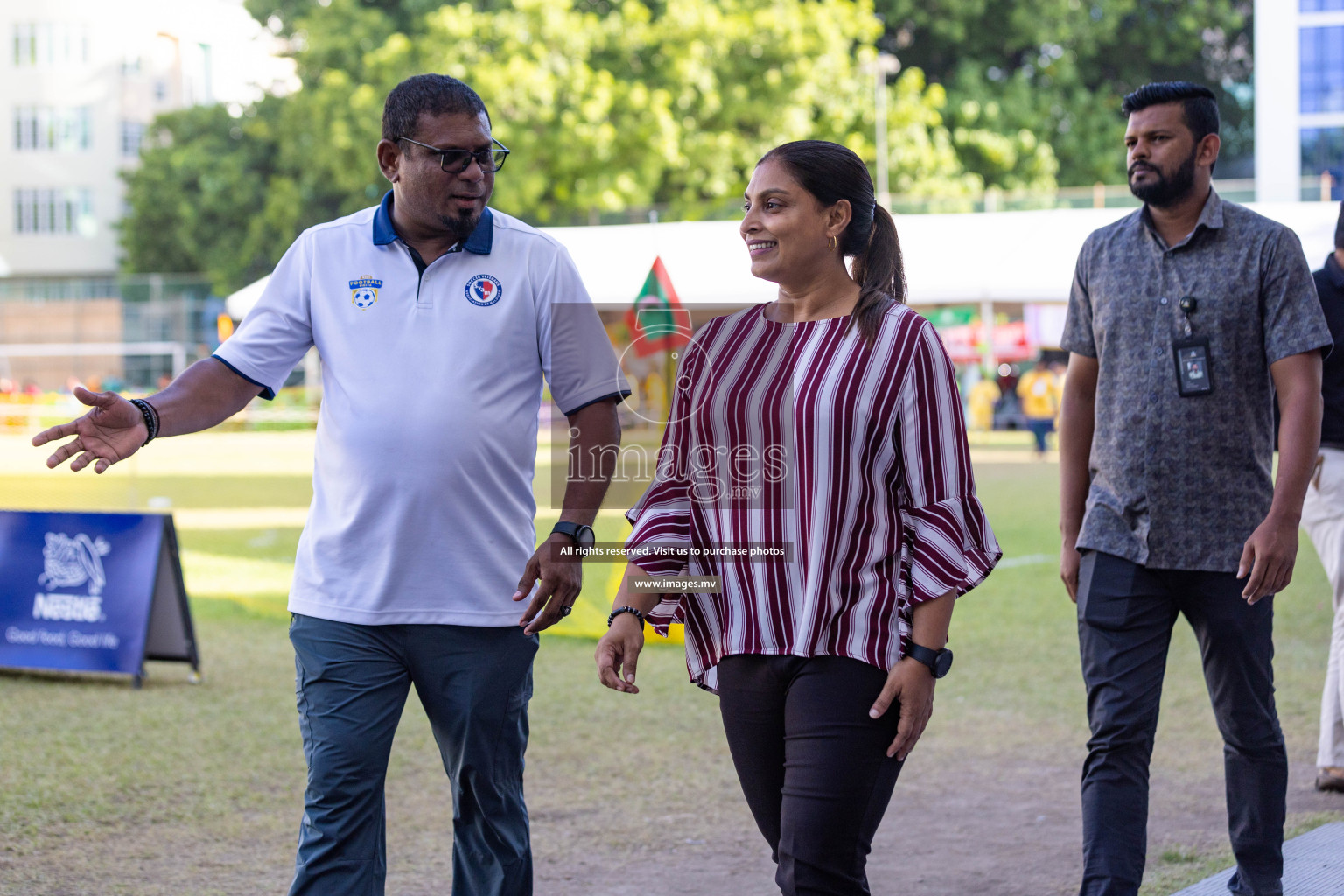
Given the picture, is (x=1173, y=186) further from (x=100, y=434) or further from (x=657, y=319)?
(x=100, y=434)

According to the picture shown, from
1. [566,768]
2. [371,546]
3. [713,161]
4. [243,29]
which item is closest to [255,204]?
[713,161]

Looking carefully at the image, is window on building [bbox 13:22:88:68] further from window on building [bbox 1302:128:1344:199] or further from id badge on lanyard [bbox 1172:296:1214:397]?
id badge on lanyard [bbox 1172:296:1214:397]

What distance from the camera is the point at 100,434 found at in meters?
3.06

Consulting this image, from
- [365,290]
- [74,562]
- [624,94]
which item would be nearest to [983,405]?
[624,94]

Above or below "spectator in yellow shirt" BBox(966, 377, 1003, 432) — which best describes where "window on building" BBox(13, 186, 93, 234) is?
above

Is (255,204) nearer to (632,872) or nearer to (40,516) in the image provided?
(40,516)

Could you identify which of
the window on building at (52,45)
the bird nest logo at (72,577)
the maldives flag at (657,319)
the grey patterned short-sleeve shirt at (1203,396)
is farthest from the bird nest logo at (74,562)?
the window on building at (52,45)

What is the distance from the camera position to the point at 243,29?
59.3 m

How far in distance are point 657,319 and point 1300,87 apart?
1566 inches

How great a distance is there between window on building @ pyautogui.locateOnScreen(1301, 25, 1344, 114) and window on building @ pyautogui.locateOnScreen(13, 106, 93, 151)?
4349 centimetres

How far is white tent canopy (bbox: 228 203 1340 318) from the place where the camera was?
18109mm

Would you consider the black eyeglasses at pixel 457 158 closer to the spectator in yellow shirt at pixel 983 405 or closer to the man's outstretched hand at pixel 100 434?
the man's outstretched hand at pixel 100 434

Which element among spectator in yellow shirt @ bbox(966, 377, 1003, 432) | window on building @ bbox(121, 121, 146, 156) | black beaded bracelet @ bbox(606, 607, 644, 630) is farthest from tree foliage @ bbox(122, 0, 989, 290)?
black beaded bracelet @ bbox(606, 607, 644, 630)

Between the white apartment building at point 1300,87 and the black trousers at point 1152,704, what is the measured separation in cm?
3996
